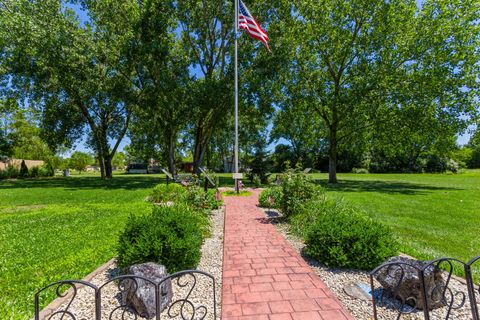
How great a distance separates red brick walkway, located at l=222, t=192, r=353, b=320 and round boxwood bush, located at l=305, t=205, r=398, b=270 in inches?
14.2

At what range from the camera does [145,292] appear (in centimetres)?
246

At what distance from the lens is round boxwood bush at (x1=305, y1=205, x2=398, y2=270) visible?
3.37 metres

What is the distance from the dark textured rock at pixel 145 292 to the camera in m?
2.42

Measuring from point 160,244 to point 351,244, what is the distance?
2.65 m

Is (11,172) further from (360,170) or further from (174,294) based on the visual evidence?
(360,170)

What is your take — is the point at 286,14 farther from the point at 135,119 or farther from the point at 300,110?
the point at 135,119

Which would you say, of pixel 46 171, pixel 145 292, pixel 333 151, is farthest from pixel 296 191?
pixel 46 171

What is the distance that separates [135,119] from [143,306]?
2251cm

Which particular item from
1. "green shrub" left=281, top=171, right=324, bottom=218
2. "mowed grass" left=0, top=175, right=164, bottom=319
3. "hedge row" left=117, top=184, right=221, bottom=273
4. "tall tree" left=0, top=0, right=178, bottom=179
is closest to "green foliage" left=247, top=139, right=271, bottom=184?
"tall tree" left=0, top=0, right=178, bottom=179

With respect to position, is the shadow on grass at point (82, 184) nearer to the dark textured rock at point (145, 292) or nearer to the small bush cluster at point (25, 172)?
the small bush cluster at point (25, 172)

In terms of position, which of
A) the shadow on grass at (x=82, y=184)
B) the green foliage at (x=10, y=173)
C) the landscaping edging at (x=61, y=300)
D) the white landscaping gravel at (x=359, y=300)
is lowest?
the white landscaping gravel at (x=359, y=300)

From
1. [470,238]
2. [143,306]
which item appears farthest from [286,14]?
[143,306]

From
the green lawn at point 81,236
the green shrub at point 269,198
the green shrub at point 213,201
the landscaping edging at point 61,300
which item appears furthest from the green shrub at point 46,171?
the landscaping edging at point 61,300

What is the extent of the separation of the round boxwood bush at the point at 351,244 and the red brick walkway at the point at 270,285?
1.18 feet
